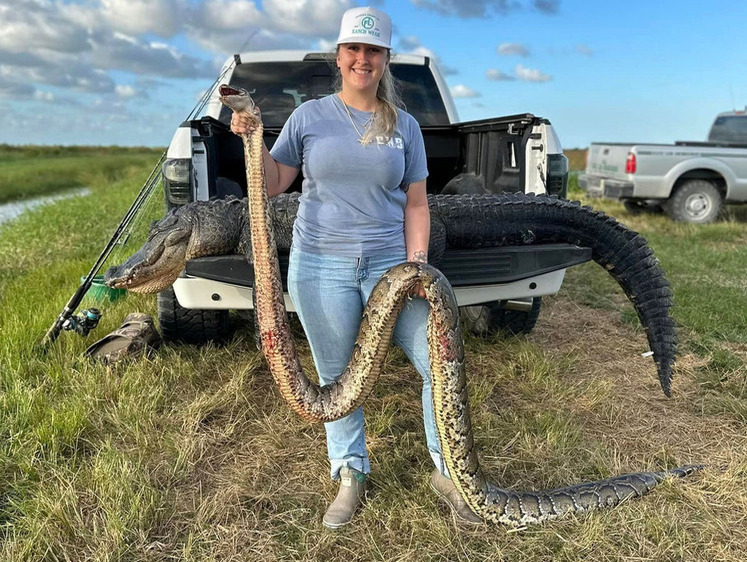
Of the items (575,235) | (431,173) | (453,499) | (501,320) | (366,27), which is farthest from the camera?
(431,173)

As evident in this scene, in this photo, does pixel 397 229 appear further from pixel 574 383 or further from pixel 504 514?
pixel 574 383

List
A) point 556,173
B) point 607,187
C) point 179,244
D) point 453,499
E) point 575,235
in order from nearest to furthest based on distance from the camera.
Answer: point 453,499 < point 179,244 < point 575,235 < point 556,173 < point 607,187

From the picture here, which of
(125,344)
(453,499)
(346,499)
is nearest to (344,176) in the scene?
(346,499)

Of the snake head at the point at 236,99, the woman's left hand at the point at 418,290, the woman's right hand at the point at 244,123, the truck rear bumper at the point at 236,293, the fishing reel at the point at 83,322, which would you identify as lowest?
the fishing reel at the point at 83,322

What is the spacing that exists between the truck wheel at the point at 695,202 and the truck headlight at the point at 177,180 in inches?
398

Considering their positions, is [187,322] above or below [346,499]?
above

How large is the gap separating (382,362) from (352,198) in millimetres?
691

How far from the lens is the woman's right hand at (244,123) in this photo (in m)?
2.26

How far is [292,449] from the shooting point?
312 cm

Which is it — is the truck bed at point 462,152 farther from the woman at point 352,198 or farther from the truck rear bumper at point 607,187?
the truck rear bumper at point 607,187

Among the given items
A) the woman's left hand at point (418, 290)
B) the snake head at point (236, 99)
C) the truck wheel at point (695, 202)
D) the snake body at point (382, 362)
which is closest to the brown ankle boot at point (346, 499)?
the snake body at point (382, 362)

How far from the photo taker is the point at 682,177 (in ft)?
36.2

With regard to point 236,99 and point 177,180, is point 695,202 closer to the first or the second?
point 177,180

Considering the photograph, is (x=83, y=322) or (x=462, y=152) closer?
(x=83, y=322)
